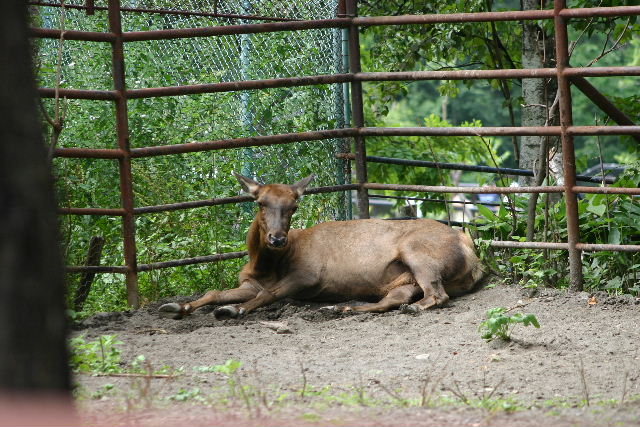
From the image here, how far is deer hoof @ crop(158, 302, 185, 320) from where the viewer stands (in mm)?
7207

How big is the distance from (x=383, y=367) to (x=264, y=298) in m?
2.25

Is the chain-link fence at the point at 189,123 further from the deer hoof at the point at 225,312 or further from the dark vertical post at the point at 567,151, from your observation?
the dark vertical post at the point at 567,151

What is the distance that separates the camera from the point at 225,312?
23.9 feet

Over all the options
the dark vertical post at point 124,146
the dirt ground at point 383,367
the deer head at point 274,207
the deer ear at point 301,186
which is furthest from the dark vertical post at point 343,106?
the dark vertical post at point 124,146

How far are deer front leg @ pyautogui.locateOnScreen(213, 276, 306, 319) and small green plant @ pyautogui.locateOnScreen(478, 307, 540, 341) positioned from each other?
212cm

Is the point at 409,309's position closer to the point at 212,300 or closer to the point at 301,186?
the point at 301,186

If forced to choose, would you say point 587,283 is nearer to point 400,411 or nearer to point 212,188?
point 212,188

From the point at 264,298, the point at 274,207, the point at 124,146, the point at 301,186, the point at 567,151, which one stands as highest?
the point at 124,146

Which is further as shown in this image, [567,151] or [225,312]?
[567,151]

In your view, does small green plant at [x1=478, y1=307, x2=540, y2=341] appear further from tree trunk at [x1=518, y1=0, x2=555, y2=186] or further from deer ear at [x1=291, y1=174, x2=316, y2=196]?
tree trunk at [x1=518, y1=0, x2=555, y2=186]

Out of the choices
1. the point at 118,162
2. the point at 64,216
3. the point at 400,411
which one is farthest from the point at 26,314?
the point at 118,162

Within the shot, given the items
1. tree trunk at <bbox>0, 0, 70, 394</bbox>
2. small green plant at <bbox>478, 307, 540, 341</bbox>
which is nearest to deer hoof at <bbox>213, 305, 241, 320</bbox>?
small green plant at <bbox>478, 307, 540, 341</bbox>

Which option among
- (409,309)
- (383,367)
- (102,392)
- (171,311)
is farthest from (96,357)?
(409,309)

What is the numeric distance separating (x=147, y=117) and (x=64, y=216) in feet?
4.13
